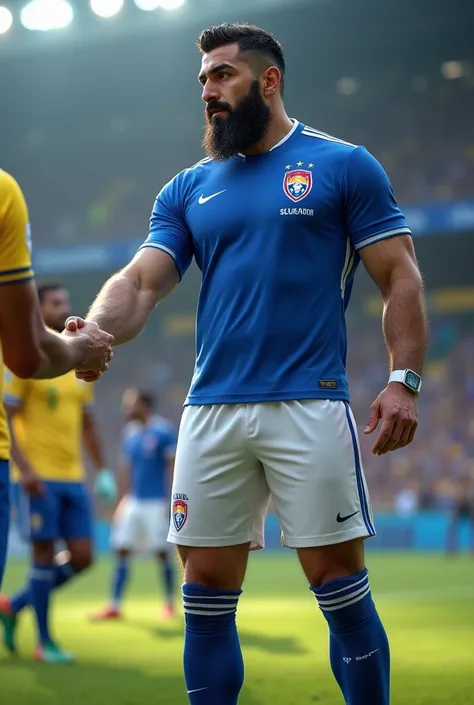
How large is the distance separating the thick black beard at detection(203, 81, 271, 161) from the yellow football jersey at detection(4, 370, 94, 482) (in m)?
3.92

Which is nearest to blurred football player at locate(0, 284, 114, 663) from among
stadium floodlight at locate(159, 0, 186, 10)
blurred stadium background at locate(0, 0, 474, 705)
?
blurred stadium background at locate(0, 0, 474, 705)

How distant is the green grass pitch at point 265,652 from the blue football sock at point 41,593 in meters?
0.21

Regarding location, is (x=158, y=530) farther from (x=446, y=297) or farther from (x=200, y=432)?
(x=446, y=297)

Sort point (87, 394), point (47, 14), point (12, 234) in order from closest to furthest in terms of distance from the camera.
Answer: point (12, 234) → point (87, 394) → point (47, 14)

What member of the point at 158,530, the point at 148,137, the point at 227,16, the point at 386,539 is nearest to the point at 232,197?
the point at 158,530

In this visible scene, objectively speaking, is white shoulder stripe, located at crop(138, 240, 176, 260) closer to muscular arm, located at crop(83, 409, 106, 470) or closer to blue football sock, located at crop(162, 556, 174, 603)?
muscular arm, located at crop(83, 409, 106, 470)

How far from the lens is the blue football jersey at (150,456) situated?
11.1 m

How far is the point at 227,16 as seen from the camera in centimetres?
2675

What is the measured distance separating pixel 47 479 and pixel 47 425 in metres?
0.38

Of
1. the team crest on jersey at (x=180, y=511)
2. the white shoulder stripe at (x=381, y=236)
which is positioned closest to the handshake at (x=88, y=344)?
the team crest on jersey at (x=180, y=511)

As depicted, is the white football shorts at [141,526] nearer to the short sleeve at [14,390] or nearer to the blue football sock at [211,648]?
the short sleeve at [14,390]

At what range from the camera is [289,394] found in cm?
364

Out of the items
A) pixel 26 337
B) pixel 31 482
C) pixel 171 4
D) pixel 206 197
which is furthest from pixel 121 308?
pixel 171 4

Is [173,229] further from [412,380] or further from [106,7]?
[106,7]
